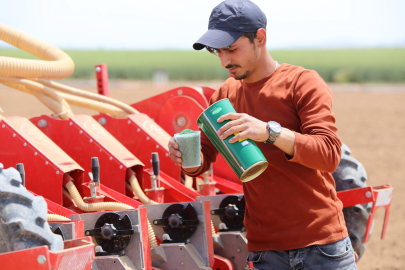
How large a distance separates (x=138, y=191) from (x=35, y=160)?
2.09 ft

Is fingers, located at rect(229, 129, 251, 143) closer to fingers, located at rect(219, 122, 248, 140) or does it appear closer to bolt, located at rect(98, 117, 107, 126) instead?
fingers, located at rect(219, 122, 248, 140)

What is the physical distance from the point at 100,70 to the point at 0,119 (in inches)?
57.8

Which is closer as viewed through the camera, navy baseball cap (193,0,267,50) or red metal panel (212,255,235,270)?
navy baseball cap (193,0,267,50)

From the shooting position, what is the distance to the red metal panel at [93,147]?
3.14 m

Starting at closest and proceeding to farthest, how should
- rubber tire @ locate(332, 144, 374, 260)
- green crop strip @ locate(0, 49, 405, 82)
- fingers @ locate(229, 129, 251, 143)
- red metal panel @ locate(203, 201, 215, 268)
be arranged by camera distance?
fingers @ locate(229, 129, 251, 143)
red metal panel @ locate(203, 201, 215, 268)
rubber tire @ locate(332, 144, 374, 260)
green crop strip @ locate(0, 49, 405, 82)

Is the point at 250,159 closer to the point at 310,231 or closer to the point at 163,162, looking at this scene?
the point at 310,231

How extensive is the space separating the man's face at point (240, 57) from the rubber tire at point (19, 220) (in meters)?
0.97

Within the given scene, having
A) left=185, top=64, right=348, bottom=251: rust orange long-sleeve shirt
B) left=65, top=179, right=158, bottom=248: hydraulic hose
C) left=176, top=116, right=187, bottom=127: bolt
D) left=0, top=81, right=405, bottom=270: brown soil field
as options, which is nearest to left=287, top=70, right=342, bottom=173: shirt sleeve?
left=185, top=64, right=348, bottom=251: rust orange long-sleeve shirt

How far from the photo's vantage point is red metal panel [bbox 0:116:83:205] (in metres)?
2.79

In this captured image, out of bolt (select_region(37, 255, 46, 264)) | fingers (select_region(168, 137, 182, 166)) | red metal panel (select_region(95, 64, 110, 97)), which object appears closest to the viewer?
bolt (select_region(37, 255, 46, 264))

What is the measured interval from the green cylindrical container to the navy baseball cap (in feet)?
0.92

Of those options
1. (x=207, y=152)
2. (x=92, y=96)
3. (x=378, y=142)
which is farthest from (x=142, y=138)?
(x=378, y=142)

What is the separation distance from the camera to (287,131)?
1.90 m

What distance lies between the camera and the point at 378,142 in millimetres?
11555
